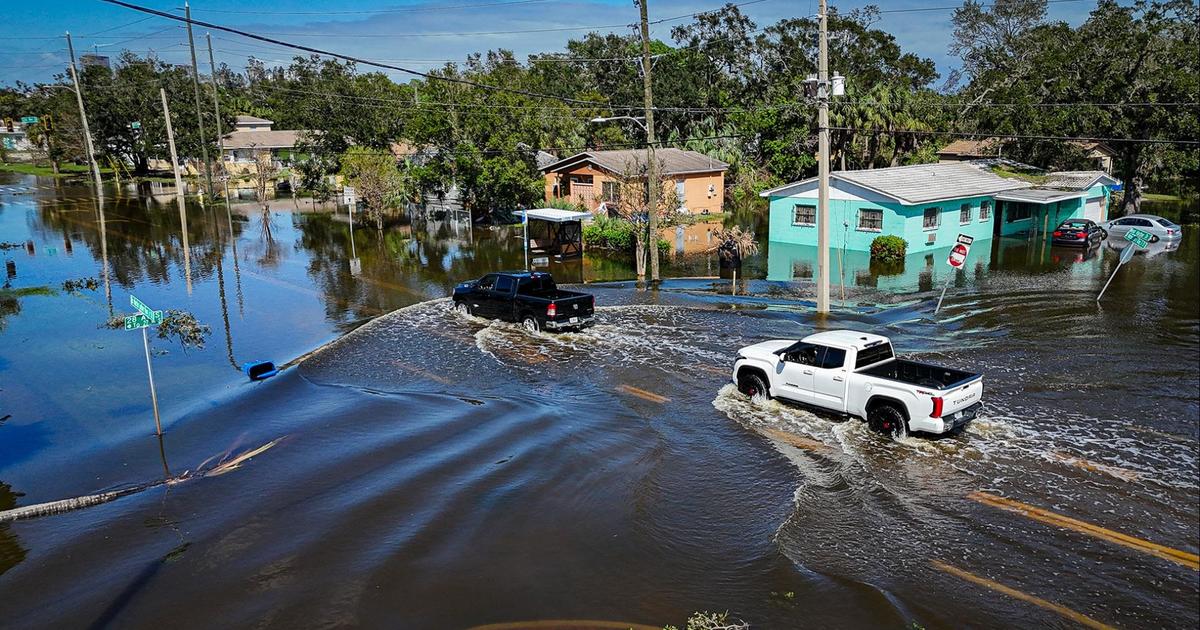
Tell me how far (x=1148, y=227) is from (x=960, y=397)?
31.1 metres

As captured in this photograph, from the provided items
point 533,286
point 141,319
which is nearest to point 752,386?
point 533,286

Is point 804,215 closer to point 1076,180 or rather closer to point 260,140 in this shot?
point 1076,180

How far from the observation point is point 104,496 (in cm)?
1255

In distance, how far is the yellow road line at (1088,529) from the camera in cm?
977

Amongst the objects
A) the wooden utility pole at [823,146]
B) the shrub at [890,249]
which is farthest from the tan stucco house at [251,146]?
the wooden utility pole at [823,146]

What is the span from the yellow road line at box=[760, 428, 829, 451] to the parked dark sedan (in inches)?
1208

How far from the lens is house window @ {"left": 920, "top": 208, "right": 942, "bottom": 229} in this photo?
121 feet

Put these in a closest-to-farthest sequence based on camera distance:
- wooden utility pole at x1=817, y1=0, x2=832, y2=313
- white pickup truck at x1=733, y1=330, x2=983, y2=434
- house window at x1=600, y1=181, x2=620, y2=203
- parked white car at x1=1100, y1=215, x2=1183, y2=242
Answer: white pickup truck at x1=733, y1=330, x2=983, y2=434 < wooden utility pole at x1=817, y1=0, x2=832, y2=313 < parked white car at x1=1100, y1=215, x2=1183, y2=242 < house window at x1=600, y1=181, x2=620, y2=203

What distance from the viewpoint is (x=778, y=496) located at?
1189cm

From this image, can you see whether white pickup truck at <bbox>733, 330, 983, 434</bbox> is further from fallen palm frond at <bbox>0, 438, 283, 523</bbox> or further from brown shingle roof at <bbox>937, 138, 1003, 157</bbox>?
brown shingle roof at <bbox>937, 138, 1003, 157</bbox>

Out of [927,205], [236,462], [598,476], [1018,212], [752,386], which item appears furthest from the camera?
[1018,212]

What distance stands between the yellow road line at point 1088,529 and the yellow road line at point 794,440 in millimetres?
2780

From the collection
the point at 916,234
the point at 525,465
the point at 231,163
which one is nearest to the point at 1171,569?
the point at 525,465

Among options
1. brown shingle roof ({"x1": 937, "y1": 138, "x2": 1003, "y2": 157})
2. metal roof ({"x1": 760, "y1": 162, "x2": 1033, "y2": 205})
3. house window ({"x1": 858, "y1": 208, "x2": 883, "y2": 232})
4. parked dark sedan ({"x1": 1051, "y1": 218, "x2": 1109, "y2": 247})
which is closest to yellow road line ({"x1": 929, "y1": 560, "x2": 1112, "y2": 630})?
metal roof ({"x1": 760, "y1": 162, "x2": 1033, "y2": 205})
